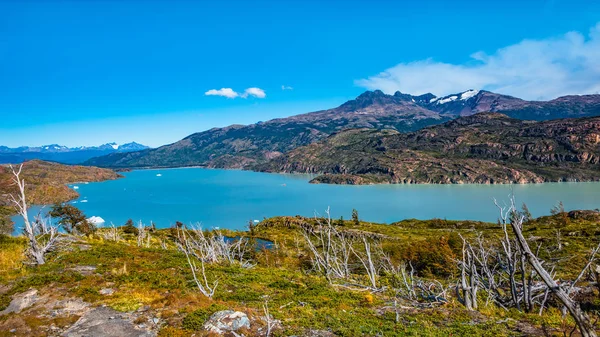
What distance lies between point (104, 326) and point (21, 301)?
18.3ft

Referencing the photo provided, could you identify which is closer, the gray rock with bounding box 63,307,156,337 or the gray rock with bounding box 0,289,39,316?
the gray rock with bounding box 63,307,156,337

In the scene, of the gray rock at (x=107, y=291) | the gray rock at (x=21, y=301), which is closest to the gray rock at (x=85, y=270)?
the gray rock at (x=21, y=301)

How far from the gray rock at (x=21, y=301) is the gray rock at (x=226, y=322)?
350 inches

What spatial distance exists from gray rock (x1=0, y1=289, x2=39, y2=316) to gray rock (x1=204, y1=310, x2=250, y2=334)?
889 cm

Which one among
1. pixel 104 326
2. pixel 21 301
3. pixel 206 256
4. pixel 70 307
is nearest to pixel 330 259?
pixel 206 256

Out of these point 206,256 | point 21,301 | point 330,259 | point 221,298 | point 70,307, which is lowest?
point 330,259

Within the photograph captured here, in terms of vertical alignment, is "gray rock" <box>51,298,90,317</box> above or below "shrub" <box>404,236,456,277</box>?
above

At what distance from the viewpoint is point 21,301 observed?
51.6 feet

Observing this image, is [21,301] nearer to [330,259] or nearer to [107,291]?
[107,291]

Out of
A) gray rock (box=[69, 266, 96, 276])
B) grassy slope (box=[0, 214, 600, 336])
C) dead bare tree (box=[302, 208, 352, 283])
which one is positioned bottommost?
dead bare tree (box=[302, 208, 352, 283])

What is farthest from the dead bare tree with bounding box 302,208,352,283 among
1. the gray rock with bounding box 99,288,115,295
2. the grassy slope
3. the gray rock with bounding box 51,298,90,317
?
the gray rock with bounding box 51,298,90,317

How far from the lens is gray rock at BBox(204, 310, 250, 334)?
508 inches

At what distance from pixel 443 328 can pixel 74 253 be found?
23698mm

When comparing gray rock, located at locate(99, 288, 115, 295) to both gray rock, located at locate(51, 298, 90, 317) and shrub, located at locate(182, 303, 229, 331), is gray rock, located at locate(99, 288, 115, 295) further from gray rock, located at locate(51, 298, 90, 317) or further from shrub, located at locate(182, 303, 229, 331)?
shrub, located at locate(182, 303, 229, 331)
